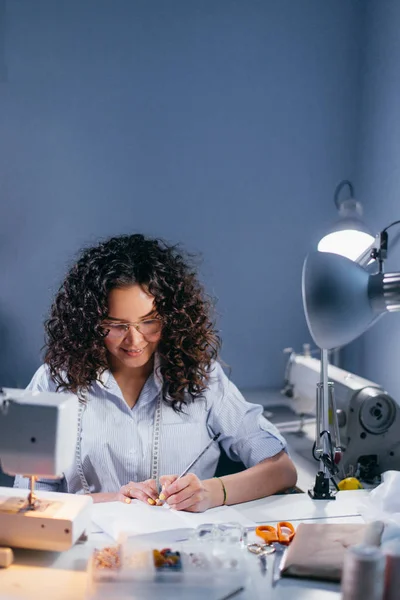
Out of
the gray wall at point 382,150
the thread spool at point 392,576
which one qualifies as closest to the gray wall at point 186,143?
the gray wall at point 382,150

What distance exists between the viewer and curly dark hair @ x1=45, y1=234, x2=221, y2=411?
1.66 metres

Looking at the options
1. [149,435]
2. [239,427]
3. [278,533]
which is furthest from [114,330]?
[278,533]

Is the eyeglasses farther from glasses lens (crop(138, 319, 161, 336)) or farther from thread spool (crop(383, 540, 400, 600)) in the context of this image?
thread spool (crop(383, 540, 400, 600))

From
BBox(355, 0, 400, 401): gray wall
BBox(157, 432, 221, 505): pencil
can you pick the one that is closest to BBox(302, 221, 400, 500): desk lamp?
BBox(157, 432, 221, 505): pencil

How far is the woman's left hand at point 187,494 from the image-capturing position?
1.40 m

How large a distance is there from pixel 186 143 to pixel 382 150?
2.88 ft

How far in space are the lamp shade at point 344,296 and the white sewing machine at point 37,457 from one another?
47cm

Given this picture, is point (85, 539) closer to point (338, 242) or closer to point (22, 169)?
point (338, 242)

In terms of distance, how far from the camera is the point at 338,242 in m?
1.89

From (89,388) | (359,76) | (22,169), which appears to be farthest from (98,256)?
(359,76)

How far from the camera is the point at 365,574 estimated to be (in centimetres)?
89

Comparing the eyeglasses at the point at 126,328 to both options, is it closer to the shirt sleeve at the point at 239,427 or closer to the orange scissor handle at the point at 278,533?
the shirt sleeve at the point at 239,427

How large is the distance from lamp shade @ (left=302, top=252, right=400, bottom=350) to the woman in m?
0.58

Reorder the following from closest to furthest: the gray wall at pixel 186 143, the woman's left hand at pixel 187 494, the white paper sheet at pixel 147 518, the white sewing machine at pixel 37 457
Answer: the white sewing machine at pixel 37 457, the white paper sheet at pixel 147 518, the woman's left hand at pixel 187 494, the gray wall at pixel 186 143
